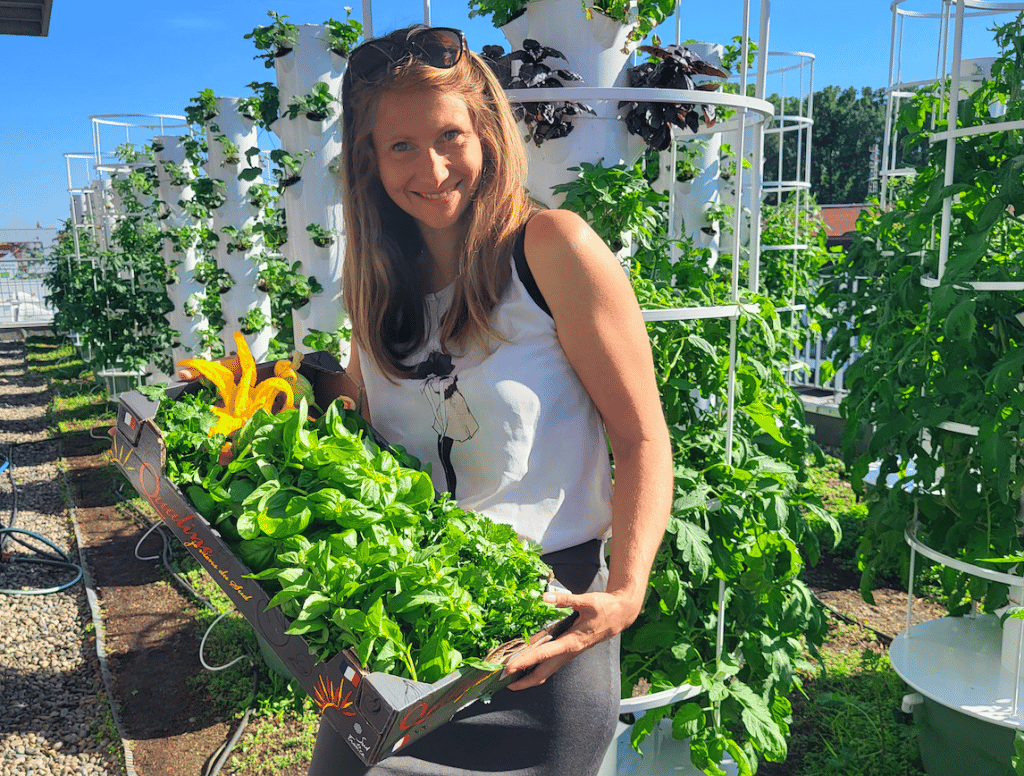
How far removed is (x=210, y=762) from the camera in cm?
321

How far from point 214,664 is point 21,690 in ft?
3.05

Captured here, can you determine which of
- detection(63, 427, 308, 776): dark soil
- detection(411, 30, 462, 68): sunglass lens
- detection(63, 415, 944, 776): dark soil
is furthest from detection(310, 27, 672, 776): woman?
detection(63, 427, 308, 776): dark soil

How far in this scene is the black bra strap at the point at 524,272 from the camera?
1300mm

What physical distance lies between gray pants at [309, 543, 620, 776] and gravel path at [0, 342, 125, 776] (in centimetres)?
262

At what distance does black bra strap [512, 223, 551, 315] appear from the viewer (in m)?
1.30

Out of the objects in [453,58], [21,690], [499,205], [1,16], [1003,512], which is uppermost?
[1,16]

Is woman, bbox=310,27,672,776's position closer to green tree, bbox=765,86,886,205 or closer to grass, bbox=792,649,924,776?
grass, bbox=792,649,924,776

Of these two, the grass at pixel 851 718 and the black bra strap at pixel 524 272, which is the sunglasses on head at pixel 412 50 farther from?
the grass at pixel 851 718

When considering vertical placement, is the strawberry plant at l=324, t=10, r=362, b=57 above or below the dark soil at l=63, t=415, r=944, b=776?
above

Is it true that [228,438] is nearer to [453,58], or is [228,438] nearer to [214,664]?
[453,58]

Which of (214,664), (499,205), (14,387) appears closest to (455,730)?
(499,205)

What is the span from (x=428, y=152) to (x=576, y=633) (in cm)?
77

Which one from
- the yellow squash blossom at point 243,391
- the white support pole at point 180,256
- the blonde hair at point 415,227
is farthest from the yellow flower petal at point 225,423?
the white support pole at point 180,256

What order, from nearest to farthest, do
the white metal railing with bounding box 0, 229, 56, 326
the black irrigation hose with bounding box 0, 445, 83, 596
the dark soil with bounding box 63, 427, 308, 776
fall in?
the dark soil with bounding box 63, 427, 308, 776
the black irrigation hose with bounding box 0, 445, 83, 596
the white metal railing with bounding box 0, 229, 56, 326
